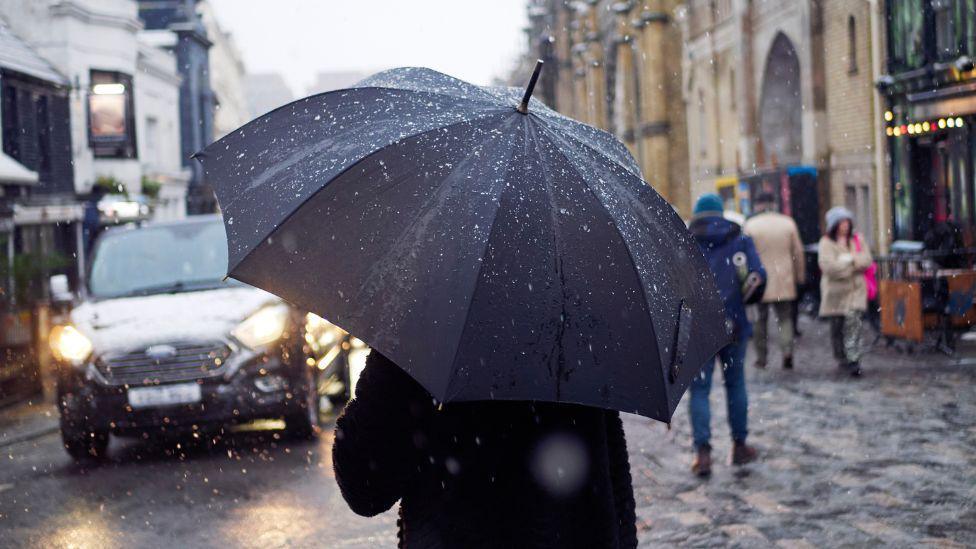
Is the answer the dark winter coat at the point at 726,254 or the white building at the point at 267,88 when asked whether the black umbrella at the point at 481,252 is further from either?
the white building at the point at 267,88

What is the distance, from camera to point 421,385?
8.55 ft

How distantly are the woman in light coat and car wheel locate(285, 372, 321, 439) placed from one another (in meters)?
5.75

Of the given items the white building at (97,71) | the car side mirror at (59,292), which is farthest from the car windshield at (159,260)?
the white building at (97,71)

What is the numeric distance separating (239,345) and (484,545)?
6.77 meters

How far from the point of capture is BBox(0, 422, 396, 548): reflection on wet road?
669cm

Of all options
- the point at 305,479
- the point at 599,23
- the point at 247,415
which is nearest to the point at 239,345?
the point at 247,415

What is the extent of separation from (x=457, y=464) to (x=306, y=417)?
22.9 ft

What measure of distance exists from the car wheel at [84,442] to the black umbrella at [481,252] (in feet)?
20.9

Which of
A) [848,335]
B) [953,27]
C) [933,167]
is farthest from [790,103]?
[848,335]

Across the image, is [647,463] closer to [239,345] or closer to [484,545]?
[239,345]

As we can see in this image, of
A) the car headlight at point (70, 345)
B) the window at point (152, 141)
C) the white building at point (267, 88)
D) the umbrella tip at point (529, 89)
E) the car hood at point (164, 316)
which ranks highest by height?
the white building at point (267, 88)

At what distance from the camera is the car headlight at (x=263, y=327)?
926cm

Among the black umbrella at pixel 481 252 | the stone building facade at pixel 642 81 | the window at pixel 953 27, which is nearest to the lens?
the black umbrella at pixel 481 252

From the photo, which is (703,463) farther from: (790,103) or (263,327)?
(790,103)
